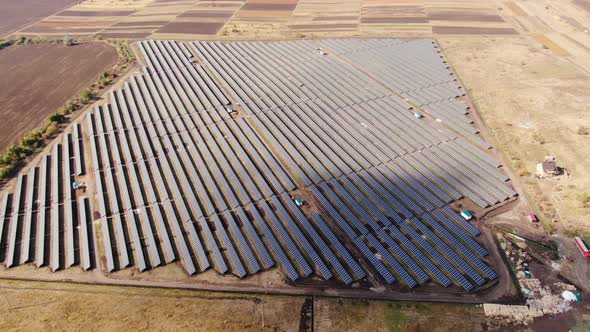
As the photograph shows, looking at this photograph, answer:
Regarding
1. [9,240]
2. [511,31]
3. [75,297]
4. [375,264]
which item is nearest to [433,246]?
[375,264]

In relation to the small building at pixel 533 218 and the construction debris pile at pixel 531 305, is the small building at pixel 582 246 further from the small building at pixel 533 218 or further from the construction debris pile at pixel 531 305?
the construction debris pile at pixel 531 305

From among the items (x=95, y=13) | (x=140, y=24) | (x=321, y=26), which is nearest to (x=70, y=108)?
(x=140, y=24)

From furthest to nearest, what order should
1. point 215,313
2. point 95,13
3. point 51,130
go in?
point 95,13
point 51,130
point 215,313

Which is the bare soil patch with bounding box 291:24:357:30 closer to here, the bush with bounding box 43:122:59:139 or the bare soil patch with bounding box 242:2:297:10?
the bare soil patch with bounding box 242:2:297:10

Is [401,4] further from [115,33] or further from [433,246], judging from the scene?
[433,246]

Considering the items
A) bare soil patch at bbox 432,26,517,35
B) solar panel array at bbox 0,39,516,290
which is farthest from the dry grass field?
bare soil patch at bbox 432,26,517,35

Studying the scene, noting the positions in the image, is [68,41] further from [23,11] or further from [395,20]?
[395,20]

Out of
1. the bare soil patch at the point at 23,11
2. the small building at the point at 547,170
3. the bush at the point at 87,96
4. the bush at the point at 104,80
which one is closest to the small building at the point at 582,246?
the small building at the point at 547,170
